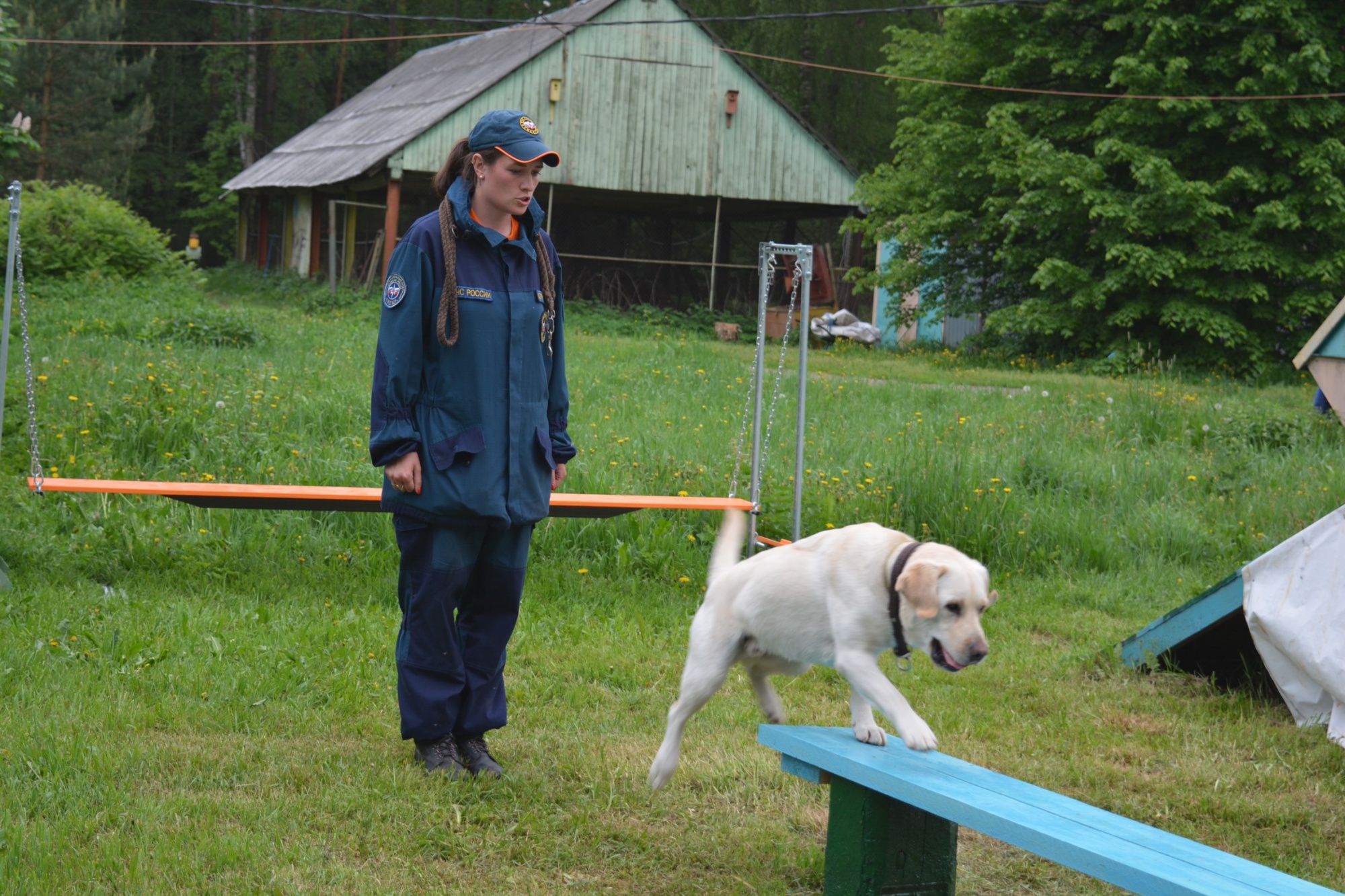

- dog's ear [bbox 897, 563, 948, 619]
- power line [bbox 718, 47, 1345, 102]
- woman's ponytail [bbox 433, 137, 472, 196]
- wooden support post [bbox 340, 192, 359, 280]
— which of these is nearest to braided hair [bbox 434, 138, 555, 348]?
woman's ponytail [bbox 433, 137, 472, 196]

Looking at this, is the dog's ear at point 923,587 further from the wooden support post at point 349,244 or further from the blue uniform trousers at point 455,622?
the wooden support post at point 349,244

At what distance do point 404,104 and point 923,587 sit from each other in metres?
25.9

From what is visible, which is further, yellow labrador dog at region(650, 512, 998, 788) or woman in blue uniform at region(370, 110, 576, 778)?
woman in blue uniform at region(370, 110, 576, 778)

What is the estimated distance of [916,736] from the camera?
304 centimetres

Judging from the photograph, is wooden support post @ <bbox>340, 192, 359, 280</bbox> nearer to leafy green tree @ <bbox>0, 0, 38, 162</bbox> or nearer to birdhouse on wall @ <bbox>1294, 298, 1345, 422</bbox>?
leafy green tree @ <bbox>0, 0, 38, 162</bbox>

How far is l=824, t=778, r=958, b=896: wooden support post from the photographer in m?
3.12

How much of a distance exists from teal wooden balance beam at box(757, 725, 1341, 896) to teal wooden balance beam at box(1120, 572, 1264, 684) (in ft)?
7.58

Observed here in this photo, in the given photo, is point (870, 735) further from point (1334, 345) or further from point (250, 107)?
point (250, 107)

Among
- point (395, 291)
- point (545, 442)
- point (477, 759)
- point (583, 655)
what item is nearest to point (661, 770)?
point (477, 759)

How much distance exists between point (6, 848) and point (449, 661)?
1.29 m

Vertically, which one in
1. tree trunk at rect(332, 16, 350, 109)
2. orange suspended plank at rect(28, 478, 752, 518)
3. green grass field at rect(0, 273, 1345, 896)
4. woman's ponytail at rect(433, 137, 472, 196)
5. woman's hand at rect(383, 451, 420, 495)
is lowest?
green grass field at rect(0, 273, 1345, 896)

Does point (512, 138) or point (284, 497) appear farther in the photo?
point (284, 497)

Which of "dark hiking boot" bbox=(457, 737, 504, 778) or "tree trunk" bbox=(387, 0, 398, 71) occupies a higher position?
"tree trunk" bbox=(387, 0, 398, 71)

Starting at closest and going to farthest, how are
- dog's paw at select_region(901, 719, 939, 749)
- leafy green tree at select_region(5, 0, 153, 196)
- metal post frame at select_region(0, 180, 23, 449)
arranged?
1. dog's paw at select_region(901, 719, 939, 749)
2. metal post frame at select_region(0, 180, 23, 449)
3. leafy green tree at select_region(5, 0, 153, 196)
